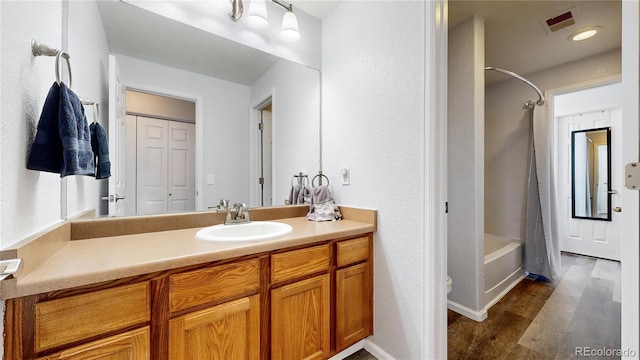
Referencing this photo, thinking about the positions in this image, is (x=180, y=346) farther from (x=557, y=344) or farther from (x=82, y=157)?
(x=557, y=344)

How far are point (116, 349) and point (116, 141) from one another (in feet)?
3.29

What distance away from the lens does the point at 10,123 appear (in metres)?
0.69


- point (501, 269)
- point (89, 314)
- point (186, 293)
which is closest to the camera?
point (89, 314)

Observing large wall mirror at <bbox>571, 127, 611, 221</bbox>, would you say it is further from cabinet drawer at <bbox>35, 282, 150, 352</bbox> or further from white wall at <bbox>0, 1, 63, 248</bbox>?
white wall at <bbox>0, 1, 63, 248</bbox>

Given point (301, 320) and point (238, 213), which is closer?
point (301, 320)

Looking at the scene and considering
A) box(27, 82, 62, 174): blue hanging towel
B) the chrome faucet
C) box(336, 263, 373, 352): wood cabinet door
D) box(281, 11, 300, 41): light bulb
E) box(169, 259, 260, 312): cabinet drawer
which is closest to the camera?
box(27, 82, 62, 174): blue hanging towel

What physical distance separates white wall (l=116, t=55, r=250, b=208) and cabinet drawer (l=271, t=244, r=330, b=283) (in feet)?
2.17

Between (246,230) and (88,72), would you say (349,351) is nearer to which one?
(246,230)

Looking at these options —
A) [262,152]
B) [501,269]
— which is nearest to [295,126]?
[262,152]

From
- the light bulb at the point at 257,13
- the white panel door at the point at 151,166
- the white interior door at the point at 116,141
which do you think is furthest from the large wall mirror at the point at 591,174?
the white interior door at the point at 116,141

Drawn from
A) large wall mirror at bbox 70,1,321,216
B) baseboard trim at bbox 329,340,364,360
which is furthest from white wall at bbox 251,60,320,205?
baseboard trim at bbox 329,340,364,360

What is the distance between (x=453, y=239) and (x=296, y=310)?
1511 mm

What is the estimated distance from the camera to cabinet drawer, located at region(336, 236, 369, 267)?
1388 mm

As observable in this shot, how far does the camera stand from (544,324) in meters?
1.81
